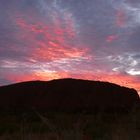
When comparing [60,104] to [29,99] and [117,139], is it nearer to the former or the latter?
[29,99]

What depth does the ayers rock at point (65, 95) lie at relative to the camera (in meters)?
37.7

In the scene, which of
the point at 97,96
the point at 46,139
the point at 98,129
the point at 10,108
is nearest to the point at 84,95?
the point at 97,96

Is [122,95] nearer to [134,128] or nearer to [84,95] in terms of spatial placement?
[84,95]

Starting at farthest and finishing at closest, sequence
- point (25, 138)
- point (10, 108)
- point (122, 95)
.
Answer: point (122, 95), point (10, 108), point (25, 138)

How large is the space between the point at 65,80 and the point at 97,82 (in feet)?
9.93

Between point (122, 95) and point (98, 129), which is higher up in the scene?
point (122, 95)

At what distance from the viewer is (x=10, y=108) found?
36969mm

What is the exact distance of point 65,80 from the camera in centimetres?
4112

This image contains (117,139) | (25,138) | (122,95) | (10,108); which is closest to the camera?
(117,139)

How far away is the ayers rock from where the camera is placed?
124 feet

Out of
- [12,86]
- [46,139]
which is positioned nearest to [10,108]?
[12,86]

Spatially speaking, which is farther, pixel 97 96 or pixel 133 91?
pixel 133 91

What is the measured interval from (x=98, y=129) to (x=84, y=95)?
22830mm

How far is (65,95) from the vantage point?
129ft
